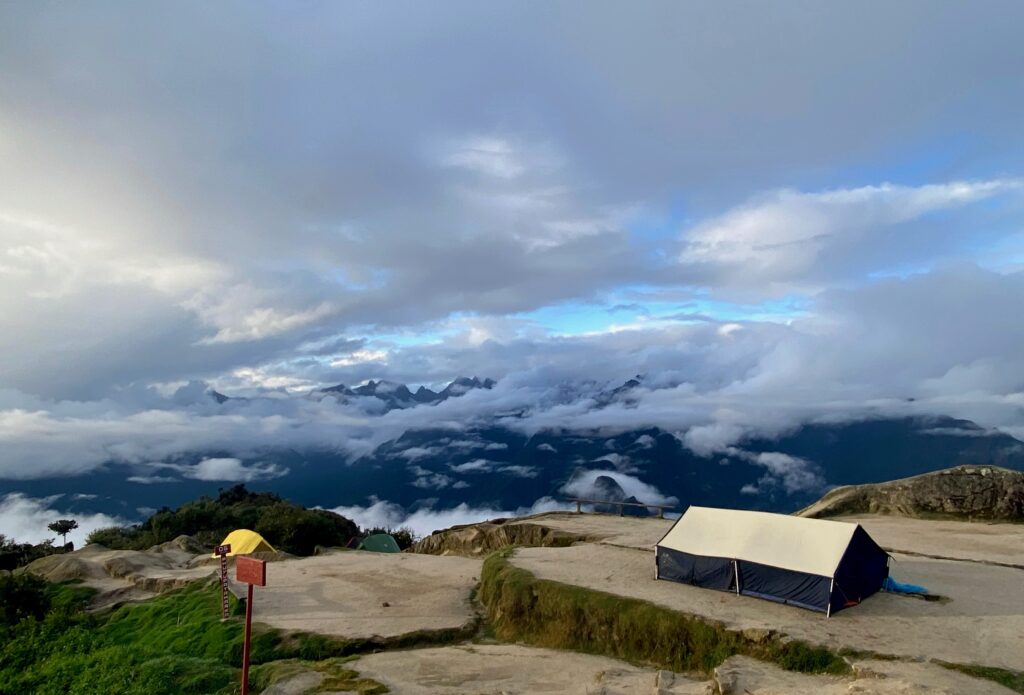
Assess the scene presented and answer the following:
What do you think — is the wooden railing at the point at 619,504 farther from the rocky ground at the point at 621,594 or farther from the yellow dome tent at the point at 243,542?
the yellow dome tent at the point at 243,542

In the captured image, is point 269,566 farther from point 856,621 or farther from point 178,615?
point 856,621

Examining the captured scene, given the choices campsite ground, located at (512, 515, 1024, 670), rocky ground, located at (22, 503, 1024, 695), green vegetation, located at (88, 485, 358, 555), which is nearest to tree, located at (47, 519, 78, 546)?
green vegetation, located at (88, 485, 358, 555)

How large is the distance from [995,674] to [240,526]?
55.6 m

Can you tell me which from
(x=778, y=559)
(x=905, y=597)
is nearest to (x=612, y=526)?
(x=778, y=559)

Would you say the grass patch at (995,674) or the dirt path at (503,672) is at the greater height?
the grass patch at (995,674)

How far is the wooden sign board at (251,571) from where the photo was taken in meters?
13.8

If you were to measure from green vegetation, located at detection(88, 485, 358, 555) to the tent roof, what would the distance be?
2714 cm

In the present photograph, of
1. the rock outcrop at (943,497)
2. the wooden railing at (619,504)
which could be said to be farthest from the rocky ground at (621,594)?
the wooden railing at (619,504)

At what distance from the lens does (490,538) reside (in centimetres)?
3631

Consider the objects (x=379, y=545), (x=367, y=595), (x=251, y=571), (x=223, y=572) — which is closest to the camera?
(x=251, y=571)

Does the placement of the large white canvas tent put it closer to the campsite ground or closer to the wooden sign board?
the campsite ground

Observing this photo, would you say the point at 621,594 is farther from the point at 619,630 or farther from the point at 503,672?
the point at 503,672

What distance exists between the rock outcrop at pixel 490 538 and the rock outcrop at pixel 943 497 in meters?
14.6

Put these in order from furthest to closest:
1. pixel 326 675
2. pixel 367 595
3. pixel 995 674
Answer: pixel 367 595, pixel 326 675, pixel 995 674
